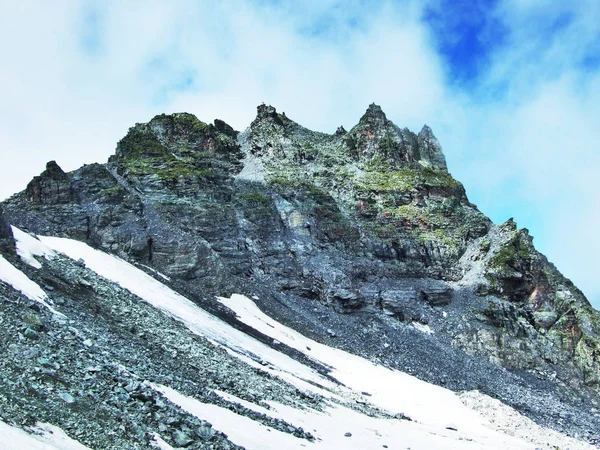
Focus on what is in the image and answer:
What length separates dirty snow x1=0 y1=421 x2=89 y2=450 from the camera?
11.1 meters

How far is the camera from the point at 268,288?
222ft

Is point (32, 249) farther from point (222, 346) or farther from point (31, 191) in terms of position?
point (31, 191)

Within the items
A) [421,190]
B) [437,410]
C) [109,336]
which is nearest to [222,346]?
[109,336]

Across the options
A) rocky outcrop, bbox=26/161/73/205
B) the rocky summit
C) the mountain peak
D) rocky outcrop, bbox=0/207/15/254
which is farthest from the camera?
the mountain peak

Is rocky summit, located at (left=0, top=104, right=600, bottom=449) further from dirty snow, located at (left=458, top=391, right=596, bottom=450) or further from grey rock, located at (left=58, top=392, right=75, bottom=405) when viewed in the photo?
dirty snow, located at (left=458, top=391, right=596, bottom=450)

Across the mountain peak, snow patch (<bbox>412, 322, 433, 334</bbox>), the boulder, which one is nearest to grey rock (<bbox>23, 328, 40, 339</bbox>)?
snow patch (<bbox>412, 322, 433, 334</bbox>)

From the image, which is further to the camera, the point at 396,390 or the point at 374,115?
the point at 374,115

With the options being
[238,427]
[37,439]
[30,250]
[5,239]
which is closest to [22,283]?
[5,239]

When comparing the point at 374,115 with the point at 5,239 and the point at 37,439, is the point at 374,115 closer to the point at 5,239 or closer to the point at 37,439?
the point at 5,239

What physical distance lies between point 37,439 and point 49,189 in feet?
219

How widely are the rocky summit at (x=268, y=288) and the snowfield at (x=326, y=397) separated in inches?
16.8

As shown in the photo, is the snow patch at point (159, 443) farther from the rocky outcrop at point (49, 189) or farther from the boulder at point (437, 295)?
the rocky outcrop at point (49, 189)

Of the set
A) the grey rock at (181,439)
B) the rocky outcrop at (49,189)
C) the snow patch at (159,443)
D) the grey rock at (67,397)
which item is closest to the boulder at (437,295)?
the rocky outcrop at (49,189)

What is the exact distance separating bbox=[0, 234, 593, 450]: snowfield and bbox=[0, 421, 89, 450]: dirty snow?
245cm
